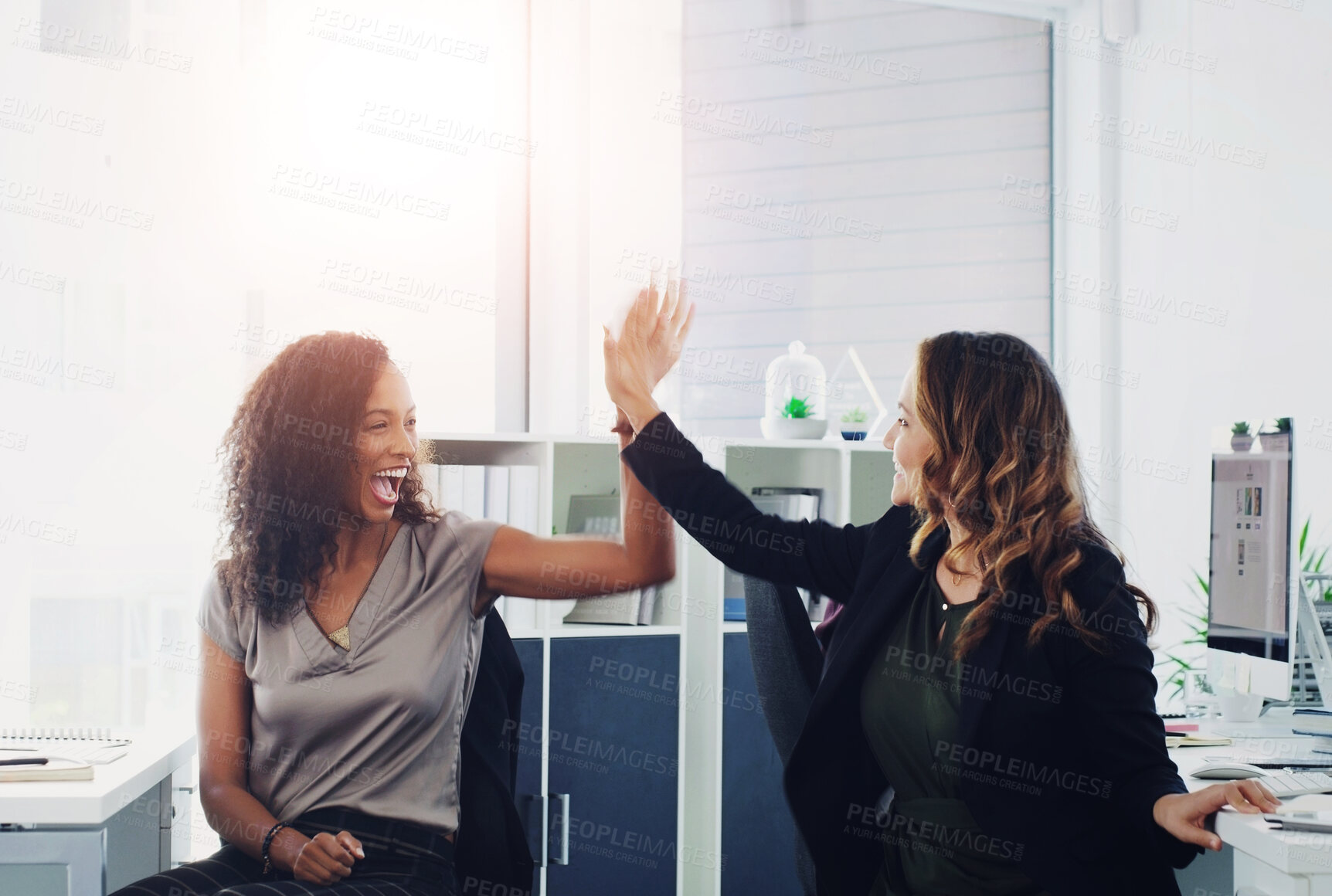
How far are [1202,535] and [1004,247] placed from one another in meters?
1.14

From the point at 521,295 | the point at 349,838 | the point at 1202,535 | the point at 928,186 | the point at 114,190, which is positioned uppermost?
the point at 928,186

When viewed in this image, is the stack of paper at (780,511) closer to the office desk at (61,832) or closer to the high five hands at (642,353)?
the high five hands at (642,353)

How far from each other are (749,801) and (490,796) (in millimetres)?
1177

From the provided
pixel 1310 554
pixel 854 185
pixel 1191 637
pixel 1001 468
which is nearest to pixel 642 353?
pixel 1001 468

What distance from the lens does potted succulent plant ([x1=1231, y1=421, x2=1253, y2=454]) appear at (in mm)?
2138

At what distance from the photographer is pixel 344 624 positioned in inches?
67.9

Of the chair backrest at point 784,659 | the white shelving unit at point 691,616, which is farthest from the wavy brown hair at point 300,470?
the white shelving unit at point 691,616

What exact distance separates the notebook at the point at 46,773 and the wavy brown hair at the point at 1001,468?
53.1 inches

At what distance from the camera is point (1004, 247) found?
3.65 metres

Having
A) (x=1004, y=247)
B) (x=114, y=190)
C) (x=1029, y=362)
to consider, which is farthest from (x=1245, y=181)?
(x=114, y=190)

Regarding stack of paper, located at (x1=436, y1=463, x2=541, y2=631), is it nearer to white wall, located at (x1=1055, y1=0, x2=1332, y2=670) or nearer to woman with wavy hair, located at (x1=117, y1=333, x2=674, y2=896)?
woman with wavy hair, located at (x1=117, y1=333, x2=674, y2=896)

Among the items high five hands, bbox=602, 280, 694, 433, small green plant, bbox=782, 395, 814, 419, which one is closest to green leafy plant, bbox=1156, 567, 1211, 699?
small green plant, bbox=782, 395, 814, 419

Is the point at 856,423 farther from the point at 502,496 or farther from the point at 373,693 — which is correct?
the point at 373,693

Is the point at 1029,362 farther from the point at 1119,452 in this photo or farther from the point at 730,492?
the point at 1119,452
